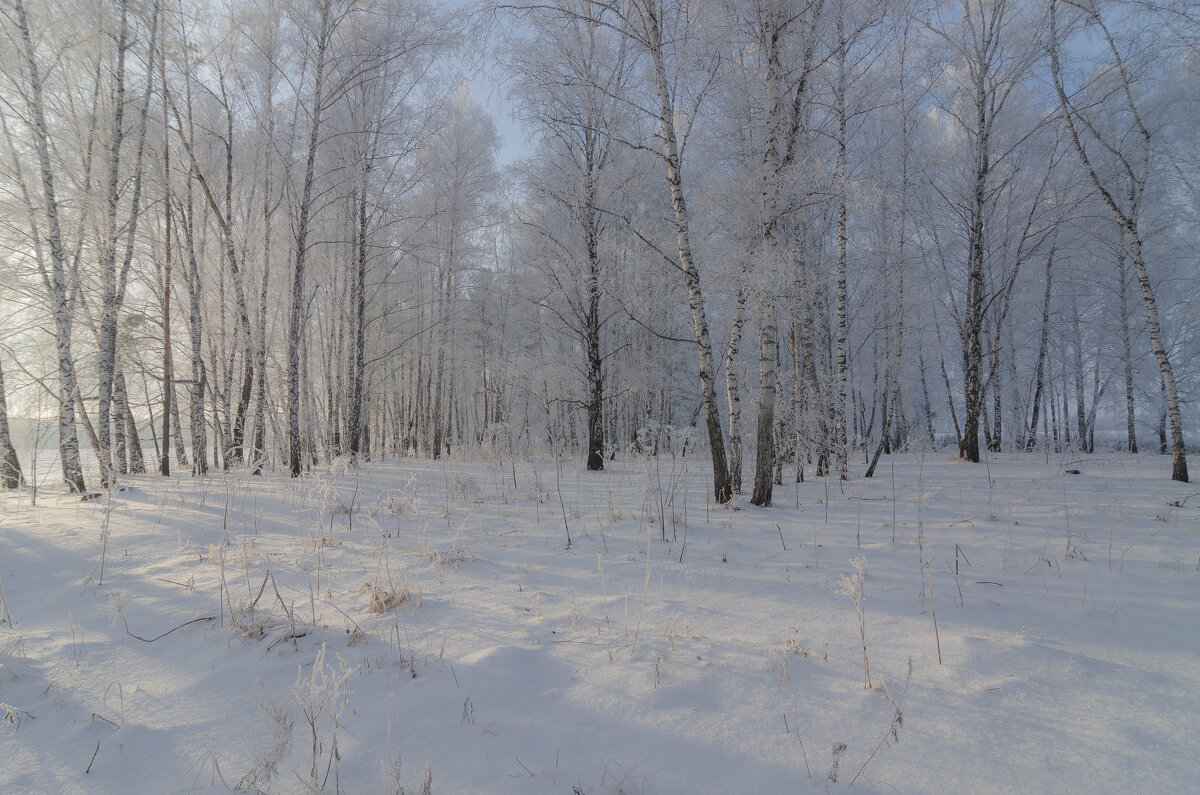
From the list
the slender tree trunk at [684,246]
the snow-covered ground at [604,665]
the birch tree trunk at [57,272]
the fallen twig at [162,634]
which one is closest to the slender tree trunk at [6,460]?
the birch tree trunk at [57,272]

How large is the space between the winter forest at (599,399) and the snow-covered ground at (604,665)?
0.02 metres

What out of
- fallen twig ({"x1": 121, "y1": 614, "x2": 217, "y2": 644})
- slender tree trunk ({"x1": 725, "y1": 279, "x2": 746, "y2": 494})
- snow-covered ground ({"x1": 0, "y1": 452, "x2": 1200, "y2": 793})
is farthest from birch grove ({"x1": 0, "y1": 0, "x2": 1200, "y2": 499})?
fallen twig ({"x1": 121, "y1": 614, "x2": 217, "y2": 644})

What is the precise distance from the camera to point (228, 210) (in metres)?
11.2

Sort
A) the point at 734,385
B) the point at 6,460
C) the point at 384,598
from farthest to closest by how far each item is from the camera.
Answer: the point at 6,460 < the point at 734,385 < the point at 384,598

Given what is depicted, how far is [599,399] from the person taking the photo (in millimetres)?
12547

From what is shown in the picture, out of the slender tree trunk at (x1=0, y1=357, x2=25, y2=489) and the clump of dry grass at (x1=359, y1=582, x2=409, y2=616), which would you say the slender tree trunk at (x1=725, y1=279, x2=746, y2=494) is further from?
the slender tree trunk at (x1=0, y1=357, x2=25, y2=489)

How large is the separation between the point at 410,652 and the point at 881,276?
1691 centimetres

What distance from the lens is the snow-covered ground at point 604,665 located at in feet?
5.07

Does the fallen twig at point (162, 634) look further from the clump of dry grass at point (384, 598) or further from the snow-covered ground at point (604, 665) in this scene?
the clump of dry grass at point (384, 598)

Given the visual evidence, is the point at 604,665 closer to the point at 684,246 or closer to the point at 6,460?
the point at 684,246

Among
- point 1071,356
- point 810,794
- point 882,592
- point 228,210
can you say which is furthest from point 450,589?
point 1071,356

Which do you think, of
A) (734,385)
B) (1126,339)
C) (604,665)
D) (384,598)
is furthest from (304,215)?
(1126,339)

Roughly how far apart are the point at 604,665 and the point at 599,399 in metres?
10.5

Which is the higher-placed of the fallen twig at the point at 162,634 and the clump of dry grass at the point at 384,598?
the clump of dry grass at the point at 384,598
